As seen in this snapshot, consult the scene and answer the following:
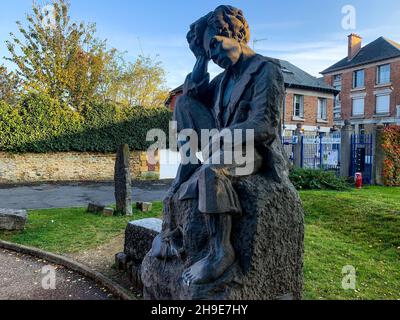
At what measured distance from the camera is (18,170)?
54.4ft

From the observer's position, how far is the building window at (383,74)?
30.8 metres

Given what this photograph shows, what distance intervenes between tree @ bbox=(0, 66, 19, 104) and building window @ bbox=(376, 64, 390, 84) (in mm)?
28746

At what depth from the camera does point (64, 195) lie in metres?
12.8

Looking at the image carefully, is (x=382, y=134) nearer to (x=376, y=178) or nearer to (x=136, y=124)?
(x=376, y=178)

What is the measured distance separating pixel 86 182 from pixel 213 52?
1523 cm

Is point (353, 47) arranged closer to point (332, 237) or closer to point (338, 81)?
point (338, 81)

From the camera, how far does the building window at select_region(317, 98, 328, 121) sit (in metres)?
28.9

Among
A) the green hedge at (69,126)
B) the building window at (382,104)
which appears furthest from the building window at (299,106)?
the green hedge at (69,126)

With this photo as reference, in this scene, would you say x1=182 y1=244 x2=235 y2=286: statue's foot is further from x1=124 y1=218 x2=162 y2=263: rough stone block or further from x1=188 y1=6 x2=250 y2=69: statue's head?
x1=124 y1=218 x2=162 y2=263: rough stone block

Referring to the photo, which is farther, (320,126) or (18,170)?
(320,126)

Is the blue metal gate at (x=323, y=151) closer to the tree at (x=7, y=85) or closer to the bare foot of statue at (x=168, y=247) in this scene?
the bare foot of statue at (x=168, y=247)

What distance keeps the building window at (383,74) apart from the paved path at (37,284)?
32.6 m

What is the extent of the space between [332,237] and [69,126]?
48.2 ft
